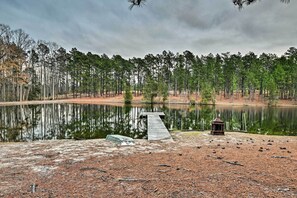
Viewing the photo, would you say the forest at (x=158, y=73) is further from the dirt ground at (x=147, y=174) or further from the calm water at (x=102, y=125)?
the dirt ground at (x=147, y=174)

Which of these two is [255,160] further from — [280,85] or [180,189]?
[280,85]

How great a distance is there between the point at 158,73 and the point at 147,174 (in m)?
55.8

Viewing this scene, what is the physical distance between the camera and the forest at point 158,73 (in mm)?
47406

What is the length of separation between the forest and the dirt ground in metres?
39.6

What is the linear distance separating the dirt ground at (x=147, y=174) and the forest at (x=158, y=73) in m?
39.6

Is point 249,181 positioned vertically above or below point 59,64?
below

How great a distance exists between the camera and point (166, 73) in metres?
61.2

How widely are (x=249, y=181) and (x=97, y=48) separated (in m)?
69.3

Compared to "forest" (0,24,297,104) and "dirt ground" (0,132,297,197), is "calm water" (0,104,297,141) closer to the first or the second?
"dirt ground" (0,132,297,197)

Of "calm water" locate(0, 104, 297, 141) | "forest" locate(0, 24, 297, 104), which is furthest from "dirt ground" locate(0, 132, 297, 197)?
"forest" locate(0, 24, 297, 104)

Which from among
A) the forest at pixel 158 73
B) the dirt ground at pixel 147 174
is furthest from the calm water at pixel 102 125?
the forest at pixel 158 73

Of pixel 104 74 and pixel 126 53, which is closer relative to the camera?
pixel 104 74

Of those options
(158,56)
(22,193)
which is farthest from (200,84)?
(22,193)

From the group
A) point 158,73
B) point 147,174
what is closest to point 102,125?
point 147,174
